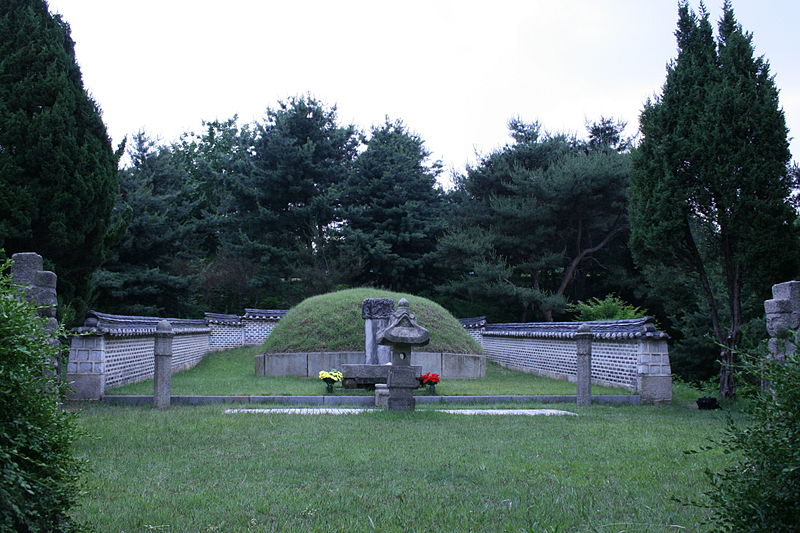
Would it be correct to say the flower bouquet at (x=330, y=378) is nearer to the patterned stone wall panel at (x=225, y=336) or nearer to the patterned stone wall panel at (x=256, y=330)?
the patterned stone wall panel at (x=225, y=336)

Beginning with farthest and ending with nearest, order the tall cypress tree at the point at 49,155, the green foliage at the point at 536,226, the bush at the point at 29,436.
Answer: the green foliage at the point at 536,226, the tall cypress tree at the point at 49,155, the bush at the point at 29,436

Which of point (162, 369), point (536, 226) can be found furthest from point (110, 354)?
point (536, 226)

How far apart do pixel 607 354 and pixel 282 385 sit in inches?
278

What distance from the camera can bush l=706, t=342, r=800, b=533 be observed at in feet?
8.89

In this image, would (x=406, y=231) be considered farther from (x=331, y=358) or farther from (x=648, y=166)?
(x=648, y=166)

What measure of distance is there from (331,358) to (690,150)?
10078 millimetres

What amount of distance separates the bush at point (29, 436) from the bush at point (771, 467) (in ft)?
9.70

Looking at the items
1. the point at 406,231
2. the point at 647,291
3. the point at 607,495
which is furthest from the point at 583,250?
the point at 607,495

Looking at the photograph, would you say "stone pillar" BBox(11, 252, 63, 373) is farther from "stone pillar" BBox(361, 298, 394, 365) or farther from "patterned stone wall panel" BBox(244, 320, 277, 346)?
"patterned stone wall panel" BBox(244, 320, 277, 346)

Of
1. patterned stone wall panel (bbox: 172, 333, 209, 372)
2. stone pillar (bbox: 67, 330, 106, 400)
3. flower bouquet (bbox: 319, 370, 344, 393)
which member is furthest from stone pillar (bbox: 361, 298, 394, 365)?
stone pillar (bbox: 67, 330, 106, 400)

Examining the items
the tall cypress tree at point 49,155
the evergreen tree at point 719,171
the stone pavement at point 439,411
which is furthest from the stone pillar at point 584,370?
the tall cypress tree at point 49,155

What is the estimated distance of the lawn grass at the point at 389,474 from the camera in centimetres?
401

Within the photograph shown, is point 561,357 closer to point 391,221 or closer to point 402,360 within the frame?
point 402,360

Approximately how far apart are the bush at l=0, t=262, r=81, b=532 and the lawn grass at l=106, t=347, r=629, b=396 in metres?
8.83
